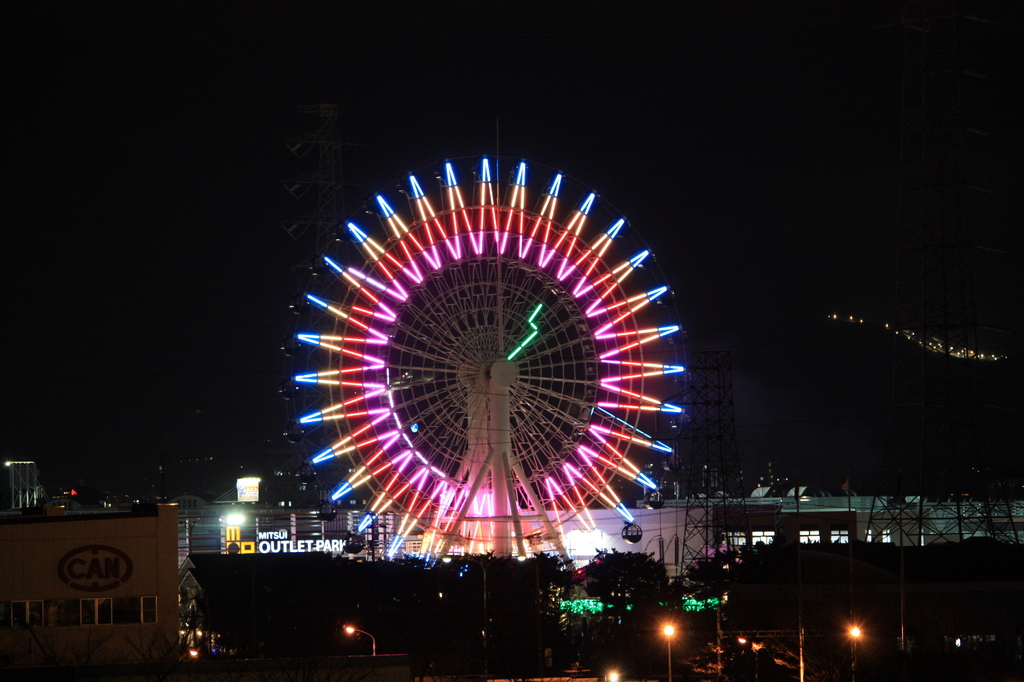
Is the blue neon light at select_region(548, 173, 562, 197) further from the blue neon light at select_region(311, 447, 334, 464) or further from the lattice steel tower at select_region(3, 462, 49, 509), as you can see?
the lattice steel tower at select_region(3, 462, 49, 509)

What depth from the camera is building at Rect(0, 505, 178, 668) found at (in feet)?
113

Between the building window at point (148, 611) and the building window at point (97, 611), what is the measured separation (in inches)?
34.5

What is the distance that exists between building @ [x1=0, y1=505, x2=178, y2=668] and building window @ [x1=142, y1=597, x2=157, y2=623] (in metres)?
0.03

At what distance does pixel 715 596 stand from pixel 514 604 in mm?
11244

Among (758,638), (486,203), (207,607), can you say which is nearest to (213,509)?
(207,607)

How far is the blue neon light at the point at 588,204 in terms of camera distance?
56.9 metres

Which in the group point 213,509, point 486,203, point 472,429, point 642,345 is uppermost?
point 486,203

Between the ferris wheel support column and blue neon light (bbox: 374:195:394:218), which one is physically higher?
blue neon light (bbox: 374:195:394:218)

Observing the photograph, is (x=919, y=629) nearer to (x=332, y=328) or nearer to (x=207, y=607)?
(x=332, y=328)

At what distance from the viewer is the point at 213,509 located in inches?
4914

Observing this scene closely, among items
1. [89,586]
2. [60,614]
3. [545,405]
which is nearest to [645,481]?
[545,405]

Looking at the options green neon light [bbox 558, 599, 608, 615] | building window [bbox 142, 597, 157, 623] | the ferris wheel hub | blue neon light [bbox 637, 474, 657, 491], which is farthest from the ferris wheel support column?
building window [bbox 142, 597, 157, 623]

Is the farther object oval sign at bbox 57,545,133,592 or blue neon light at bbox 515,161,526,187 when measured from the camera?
blue neon light at bbox 515,161,526,187

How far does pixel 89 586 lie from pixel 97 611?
738 millimetres
